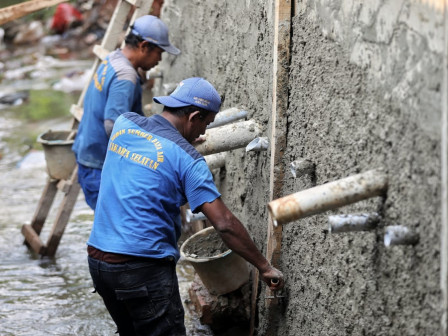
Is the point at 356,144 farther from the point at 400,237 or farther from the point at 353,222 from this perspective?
the point at 400,237

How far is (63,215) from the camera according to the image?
5473mm

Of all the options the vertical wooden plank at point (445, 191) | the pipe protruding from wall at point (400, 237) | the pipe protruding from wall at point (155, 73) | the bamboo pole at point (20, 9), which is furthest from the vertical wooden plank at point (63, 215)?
the vertical wooden plank at point (445, 191)

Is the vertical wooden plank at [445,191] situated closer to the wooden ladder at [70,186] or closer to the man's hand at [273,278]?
the man's hand at [273,278]

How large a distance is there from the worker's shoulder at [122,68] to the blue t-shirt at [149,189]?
1.39m

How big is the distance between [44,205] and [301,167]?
3.30 meters

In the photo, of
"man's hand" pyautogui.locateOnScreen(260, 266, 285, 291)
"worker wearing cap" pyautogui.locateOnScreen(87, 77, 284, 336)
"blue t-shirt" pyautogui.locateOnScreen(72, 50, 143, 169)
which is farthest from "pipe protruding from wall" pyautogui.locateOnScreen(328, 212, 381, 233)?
"blue t-shirt" pyautogui.locateOnScreen(72, 50, 143, 169)

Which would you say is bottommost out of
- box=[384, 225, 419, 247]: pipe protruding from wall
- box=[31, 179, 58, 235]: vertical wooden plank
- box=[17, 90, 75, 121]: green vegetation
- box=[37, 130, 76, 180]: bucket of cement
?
box=[17, 90, 75, 121]: green vegetation

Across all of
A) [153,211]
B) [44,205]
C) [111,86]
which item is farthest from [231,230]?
[44,205]

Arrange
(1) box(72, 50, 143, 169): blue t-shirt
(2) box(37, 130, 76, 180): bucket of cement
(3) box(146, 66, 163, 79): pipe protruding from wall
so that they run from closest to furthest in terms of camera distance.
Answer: (1) box(72, 50, 143, 169): blue t-shirt < (2) box(37, 130, 76, 180): bucket of cement < (3) box(146, 66, 163, 79): pipe protruding from wall

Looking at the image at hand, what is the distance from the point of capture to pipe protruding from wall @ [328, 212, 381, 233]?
7.87 ft

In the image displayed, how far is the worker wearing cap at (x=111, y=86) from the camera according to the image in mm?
4527

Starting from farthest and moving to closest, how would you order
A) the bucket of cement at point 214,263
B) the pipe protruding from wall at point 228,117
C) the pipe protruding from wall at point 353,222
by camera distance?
1. the pipe protruding from wall at point 228,117
2. the bucket of cement at point 214,263
3. the pipe protruding from wall at point 353,222

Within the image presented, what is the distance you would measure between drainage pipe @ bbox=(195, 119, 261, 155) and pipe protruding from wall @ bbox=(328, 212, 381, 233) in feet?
4.49

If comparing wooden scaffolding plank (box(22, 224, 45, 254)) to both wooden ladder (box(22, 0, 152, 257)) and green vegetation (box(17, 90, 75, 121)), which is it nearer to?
wooden ladder (box(22, 0, 152, 257))
